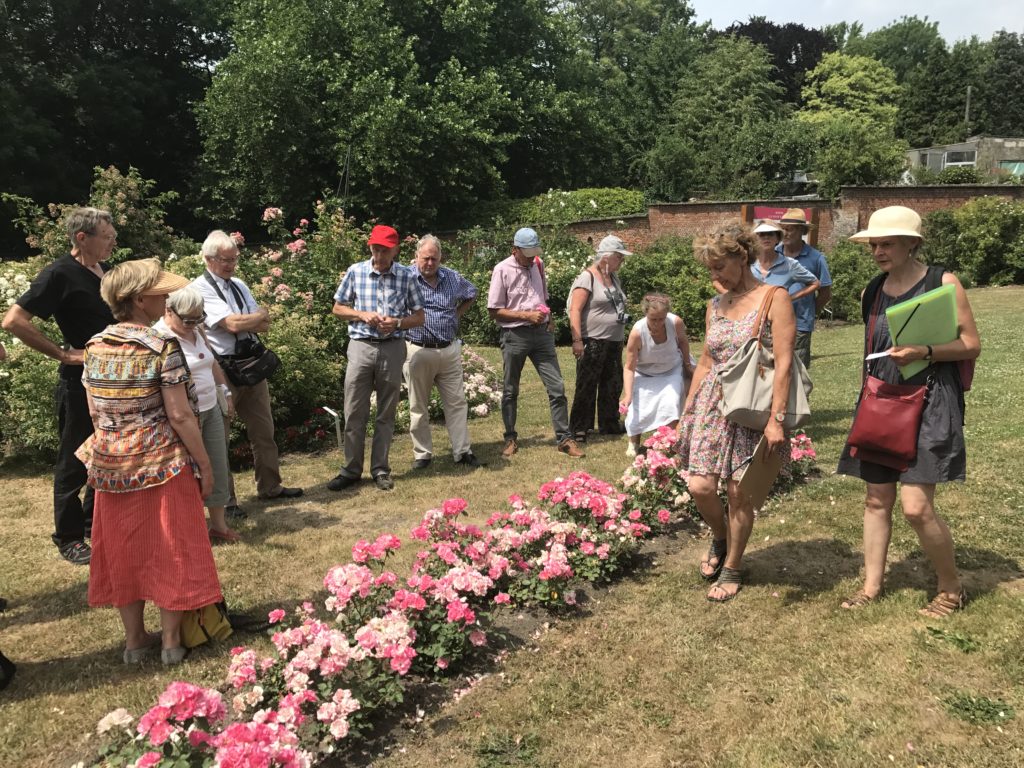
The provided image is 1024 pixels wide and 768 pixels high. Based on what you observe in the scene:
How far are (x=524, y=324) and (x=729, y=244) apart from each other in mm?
3149

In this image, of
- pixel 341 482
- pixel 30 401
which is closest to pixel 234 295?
pixel 341 482

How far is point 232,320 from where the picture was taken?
4891 mm

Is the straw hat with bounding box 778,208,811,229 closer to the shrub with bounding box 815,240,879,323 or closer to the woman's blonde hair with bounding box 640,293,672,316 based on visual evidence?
the woman's blonde hair with bounding box 640,293,672,316

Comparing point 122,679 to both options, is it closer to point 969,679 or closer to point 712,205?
point 969,679

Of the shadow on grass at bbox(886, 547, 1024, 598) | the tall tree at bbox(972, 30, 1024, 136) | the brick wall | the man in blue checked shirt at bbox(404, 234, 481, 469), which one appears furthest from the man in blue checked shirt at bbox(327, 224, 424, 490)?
the tall tree at bbox(972, 30, 1024, 136)

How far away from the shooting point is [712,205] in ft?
76.5

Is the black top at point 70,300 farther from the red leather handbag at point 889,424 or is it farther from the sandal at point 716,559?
the red leather handbag at point 889,424

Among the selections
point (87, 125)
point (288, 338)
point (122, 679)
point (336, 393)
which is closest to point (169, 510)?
point (122, 679)

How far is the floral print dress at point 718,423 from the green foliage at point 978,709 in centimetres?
125

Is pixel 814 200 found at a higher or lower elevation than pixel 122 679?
higher

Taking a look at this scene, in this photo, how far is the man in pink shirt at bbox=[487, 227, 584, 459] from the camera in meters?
6.37

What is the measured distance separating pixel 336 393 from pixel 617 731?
5.52 metres

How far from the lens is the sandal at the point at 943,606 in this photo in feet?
10.8

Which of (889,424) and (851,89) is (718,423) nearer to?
(889,424)
